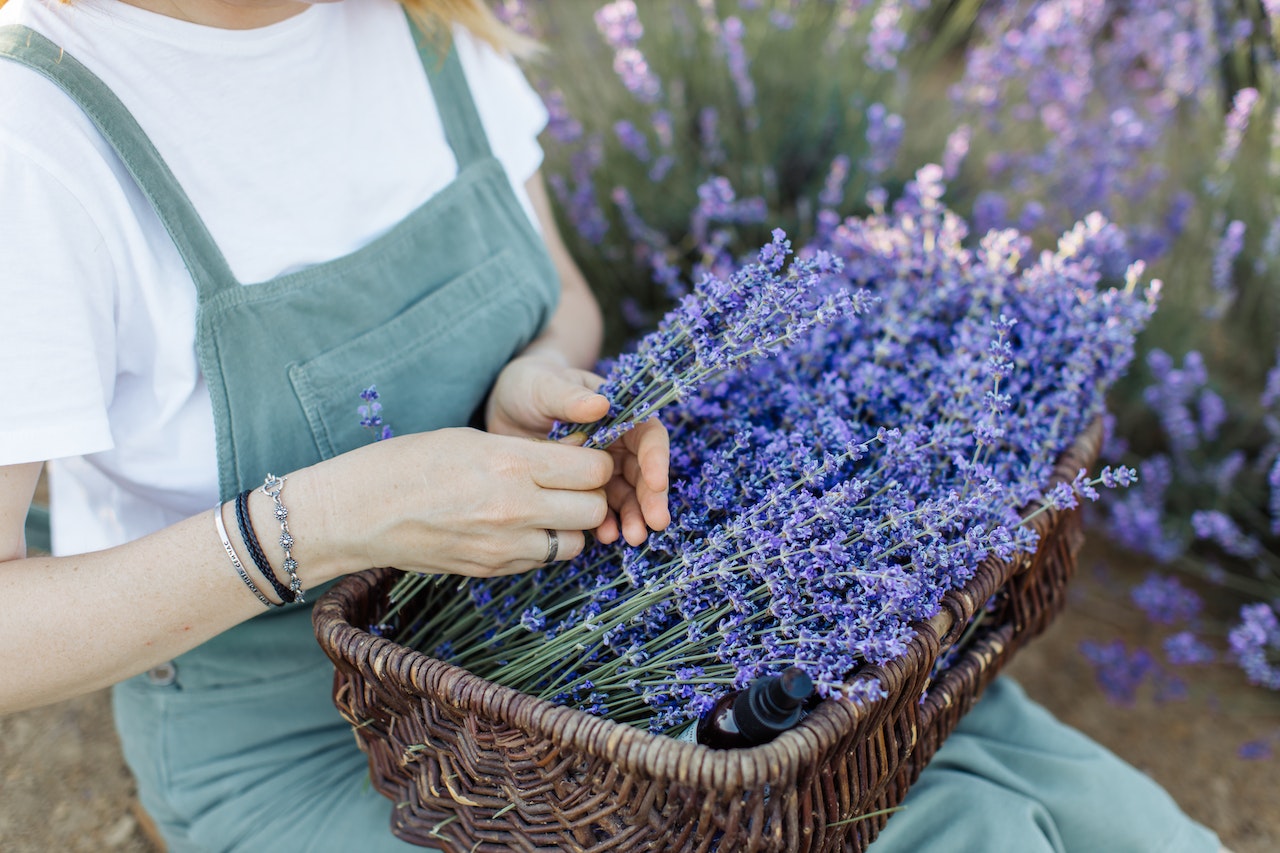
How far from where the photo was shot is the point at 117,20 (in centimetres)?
110

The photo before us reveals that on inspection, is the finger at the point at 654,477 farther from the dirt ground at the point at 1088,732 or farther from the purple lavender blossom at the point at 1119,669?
the purple lavender blossom at the point at 1119,669

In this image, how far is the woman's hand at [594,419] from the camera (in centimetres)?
107

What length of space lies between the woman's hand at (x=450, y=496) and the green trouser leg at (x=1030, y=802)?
0.67 meters

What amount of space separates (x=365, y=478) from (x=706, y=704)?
1.50ft

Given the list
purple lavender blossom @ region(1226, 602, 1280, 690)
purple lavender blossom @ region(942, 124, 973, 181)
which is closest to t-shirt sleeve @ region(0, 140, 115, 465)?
purple lavender blossom @ region(942, 124, 973, 181)

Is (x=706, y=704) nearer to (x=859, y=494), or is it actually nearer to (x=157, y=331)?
(x=859, y=494)

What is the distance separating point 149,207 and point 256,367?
0.23 meters

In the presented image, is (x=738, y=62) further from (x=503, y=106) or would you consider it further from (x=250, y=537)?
(x=250, y=537)

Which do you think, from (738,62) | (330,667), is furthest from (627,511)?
(738,62)

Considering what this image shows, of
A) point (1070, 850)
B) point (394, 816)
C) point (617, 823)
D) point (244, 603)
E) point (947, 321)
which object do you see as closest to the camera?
point (617, 823)

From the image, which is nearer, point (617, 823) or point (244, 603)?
point (617, 823)

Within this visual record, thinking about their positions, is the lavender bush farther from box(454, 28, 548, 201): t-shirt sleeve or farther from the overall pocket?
the overall pocket

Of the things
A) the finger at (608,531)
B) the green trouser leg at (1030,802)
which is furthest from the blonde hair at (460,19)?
the green trouser leg at (1030,802)

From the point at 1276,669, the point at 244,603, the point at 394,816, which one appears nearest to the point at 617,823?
the point at 394,816
